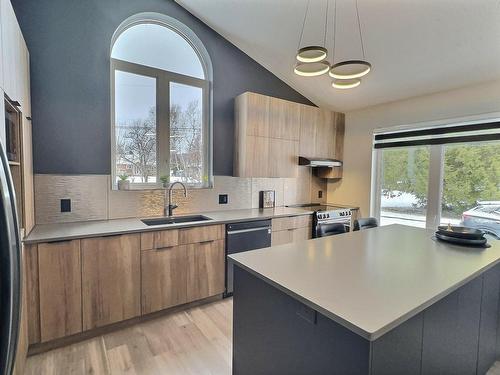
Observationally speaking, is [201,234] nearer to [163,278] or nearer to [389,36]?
[163,278]

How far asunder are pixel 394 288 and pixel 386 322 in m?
0.34

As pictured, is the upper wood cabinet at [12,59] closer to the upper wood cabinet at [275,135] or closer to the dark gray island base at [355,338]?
the dark gray island base at [355,338]

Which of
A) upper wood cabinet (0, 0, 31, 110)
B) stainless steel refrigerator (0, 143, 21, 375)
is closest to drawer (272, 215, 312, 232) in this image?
upper wood cabinet (0, 0, 31, 110)

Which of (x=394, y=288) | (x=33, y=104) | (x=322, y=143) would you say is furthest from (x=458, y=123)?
(x=33, y=104)

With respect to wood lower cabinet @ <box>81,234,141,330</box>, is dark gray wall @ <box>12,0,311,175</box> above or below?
above

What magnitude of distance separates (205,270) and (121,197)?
45.2 inches

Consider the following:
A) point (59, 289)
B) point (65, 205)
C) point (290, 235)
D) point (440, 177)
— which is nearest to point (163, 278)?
point (59, 289)

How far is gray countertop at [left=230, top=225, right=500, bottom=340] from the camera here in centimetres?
104

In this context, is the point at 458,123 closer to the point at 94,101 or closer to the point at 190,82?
the point at 190,82

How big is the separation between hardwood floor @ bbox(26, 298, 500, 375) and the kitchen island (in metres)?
0.58

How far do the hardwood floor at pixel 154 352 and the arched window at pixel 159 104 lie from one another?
4.87 feet

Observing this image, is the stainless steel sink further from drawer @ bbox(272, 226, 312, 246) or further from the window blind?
the window blind

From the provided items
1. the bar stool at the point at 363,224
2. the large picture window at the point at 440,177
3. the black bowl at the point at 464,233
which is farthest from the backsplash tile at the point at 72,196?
the large picture window at the point at 440,177

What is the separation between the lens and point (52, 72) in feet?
8.02
